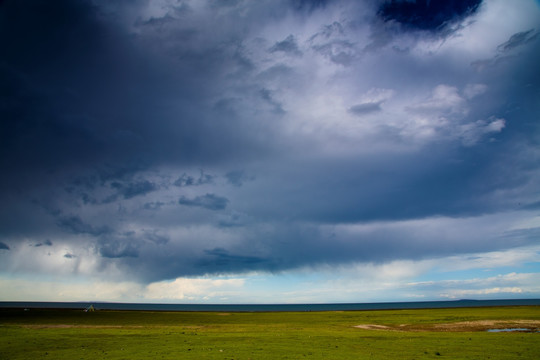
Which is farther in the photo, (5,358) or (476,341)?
(476,341)

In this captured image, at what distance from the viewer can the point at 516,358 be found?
2598 cm

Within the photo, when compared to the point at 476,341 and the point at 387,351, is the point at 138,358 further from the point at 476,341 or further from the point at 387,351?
the point at 476,341

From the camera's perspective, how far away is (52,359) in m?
25.6

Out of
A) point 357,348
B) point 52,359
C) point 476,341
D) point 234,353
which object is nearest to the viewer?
point 52,359

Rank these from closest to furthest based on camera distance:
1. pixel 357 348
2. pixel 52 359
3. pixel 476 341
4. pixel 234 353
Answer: pixel 52 359, pixel 234 353, pixel 357 348, pixel 476 341

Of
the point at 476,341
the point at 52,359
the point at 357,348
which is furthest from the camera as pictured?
the point at 476,341

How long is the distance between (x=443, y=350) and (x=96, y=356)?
32.0m

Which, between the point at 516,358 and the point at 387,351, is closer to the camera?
the point at 516,358

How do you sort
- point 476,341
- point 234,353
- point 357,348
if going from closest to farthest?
point 234,353
point 357,348
point 476,341

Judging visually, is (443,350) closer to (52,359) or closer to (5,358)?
(52,359)

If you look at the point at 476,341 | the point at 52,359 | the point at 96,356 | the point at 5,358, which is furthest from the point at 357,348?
the point at 5,358

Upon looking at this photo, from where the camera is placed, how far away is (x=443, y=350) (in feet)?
95.9

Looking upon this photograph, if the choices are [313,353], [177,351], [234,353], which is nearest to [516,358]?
[313,353]

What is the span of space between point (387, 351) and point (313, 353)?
7548 millimetres
